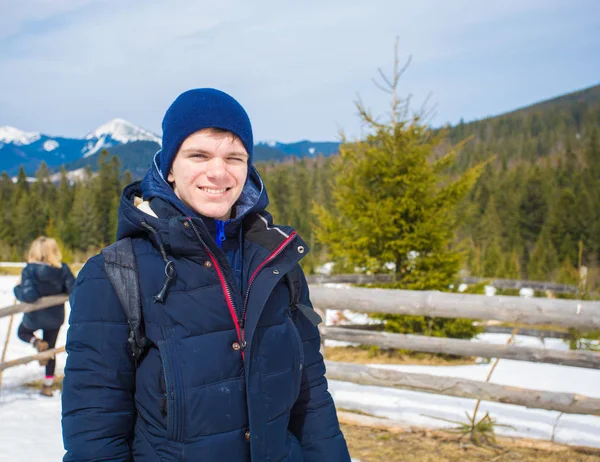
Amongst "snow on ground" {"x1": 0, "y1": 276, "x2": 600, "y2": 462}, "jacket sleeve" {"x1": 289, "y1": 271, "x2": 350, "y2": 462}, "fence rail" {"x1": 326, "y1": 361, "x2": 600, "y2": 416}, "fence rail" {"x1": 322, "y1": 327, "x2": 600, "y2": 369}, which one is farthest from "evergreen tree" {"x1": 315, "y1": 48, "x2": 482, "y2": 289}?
"jacket sleeve" {"x1": 289, "y1": 271, "x2": 350, "y2": 462}

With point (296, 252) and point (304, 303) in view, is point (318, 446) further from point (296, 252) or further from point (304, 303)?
point (296, 252)

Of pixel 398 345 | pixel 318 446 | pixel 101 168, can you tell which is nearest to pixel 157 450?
pixel 318 446

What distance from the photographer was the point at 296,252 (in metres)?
1.56

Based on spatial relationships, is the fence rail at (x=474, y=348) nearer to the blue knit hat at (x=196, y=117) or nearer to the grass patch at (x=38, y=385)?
the grass patch at (x=38, y=385)

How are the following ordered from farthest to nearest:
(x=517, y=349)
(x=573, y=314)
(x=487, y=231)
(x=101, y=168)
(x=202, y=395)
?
(x=101, y=168) < (x=487, y=231) < (x=517, y=349) < (x=573, y=314) < (x=202, y=395)

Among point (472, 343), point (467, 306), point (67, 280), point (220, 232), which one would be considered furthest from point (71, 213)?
point (220, 232)

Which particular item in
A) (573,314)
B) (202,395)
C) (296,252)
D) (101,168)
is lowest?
(573,314)

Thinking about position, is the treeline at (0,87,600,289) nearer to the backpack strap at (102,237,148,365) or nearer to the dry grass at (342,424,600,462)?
the dry grass at (342,424,600,462)

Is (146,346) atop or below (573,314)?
atop

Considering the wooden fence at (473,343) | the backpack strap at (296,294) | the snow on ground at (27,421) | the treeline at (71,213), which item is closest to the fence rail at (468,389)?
the wooden fence at (473,343)

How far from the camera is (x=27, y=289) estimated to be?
205 inches

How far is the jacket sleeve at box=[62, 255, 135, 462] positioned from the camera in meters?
1.17

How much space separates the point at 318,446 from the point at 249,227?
0.77 meters

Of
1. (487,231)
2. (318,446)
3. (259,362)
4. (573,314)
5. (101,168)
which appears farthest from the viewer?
(101,168)
